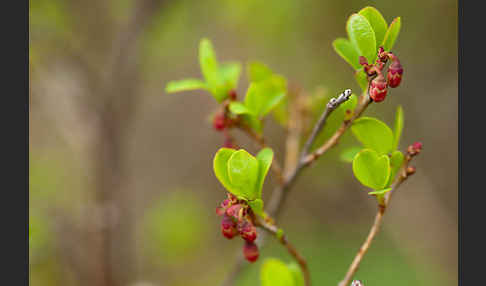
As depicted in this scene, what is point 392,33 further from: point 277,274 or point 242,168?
point 277,274

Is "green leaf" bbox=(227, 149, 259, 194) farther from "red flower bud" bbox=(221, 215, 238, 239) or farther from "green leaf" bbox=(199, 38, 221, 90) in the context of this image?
"green leaf" bbox=(199, 38, 221, 90)

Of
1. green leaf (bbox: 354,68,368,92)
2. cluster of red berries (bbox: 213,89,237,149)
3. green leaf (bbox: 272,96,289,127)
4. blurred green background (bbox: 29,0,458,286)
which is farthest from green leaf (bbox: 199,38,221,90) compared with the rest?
blurred green background (bbox: 29,0,458,286)

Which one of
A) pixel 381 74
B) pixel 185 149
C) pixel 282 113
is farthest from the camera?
pixel 185 149

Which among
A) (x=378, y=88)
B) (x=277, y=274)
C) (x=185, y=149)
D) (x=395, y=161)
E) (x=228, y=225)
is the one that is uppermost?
(x=378, y=88)

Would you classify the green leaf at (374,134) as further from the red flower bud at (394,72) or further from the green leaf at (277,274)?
the green leaf at (277,274)

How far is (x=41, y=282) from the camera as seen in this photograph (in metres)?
1.66

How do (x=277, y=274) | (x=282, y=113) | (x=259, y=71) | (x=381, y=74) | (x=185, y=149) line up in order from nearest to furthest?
(x=381, y=74) < (x=277, y=274) < (x=259, y=71) < (x=282, y=113) < (x=185, y=149)

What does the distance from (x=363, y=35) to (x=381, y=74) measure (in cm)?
6

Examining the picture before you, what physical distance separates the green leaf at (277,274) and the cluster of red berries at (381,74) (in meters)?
0.31

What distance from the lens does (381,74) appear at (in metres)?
0.59

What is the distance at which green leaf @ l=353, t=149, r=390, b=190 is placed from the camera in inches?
24.3

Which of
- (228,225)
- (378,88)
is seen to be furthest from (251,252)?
(378,88)

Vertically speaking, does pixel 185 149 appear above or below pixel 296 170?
below

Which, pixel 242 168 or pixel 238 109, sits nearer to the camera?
pixel 242 168
